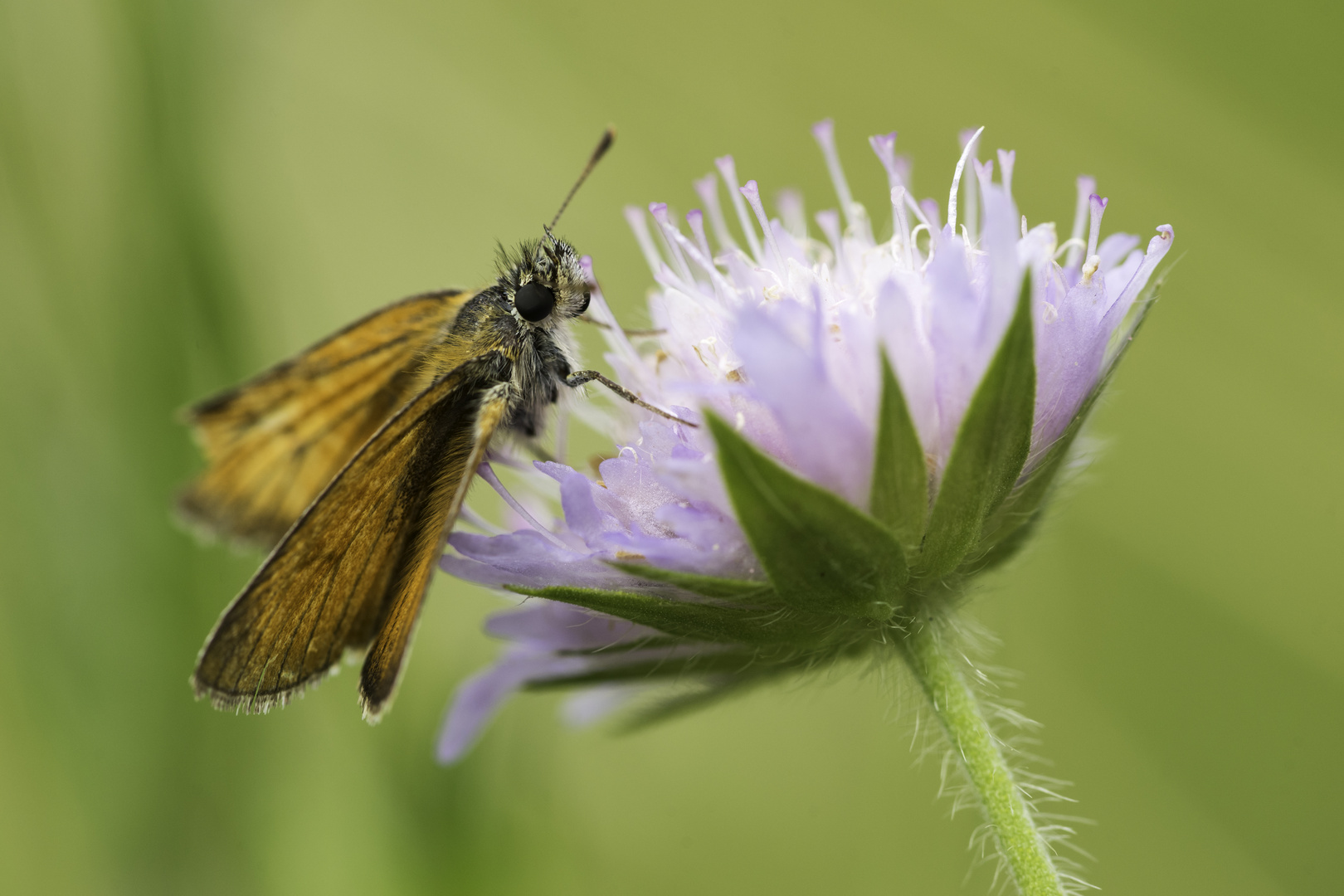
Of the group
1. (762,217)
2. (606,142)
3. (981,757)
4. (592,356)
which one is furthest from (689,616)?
(592,356)

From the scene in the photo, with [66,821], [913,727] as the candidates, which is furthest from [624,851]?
[913,727]

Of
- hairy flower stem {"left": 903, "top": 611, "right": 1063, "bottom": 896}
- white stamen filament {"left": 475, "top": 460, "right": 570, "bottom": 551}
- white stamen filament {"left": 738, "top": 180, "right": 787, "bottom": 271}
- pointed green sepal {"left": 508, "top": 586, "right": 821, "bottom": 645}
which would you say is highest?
white stamen filament {"left": 738, "top": 180, "right": 787, "bottom": 271}

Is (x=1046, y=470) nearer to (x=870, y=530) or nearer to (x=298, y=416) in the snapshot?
(x=870, y=530)

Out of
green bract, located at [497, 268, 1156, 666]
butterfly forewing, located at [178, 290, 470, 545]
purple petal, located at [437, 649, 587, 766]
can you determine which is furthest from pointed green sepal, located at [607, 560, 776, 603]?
butterfly forewing, located at [178, 290, 470, 545]

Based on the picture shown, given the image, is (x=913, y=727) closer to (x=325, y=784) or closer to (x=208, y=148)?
(x=325, y=784)

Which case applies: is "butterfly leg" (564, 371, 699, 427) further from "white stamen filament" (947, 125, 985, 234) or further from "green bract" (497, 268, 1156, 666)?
"white stamen filament" (947, 125, 985, 234)
